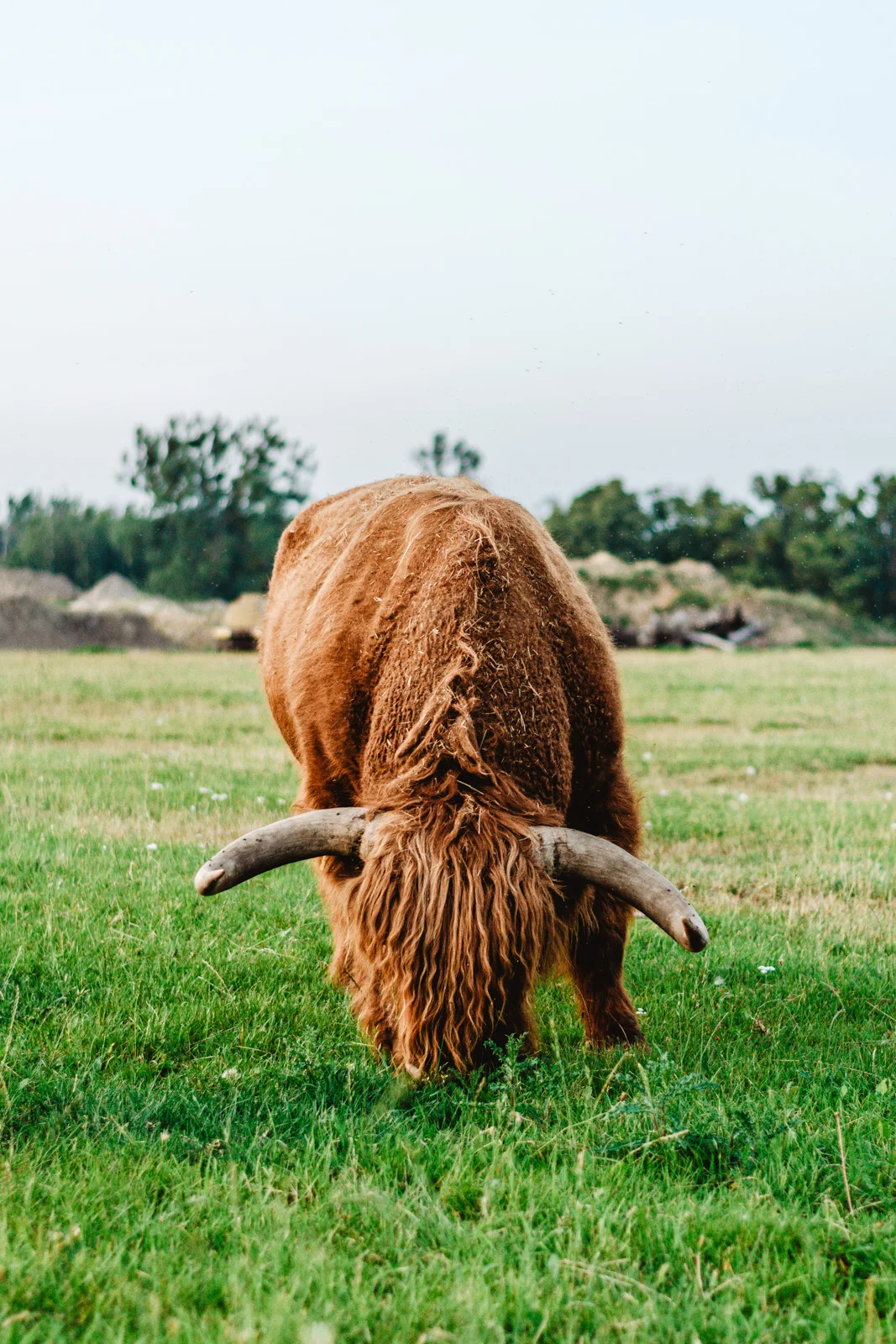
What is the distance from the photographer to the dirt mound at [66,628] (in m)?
30.7

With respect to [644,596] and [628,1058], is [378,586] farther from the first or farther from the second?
[644,596]

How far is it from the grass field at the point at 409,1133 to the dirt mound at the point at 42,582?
44.4m

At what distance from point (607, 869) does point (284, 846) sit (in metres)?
1.14

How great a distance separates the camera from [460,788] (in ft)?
12.6

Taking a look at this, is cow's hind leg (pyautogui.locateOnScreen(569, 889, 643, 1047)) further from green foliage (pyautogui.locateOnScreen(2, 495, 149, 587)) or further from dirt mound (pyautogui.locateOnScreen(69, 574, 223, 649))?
green foliage (pyautogui.locateOnScreen(2, 495, 149, 587))

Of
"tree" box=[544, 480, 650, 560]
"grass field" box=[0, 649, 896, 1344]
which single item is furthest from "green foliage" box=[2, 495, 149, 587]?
"grass field" box=[0, 649, 896, 1344]

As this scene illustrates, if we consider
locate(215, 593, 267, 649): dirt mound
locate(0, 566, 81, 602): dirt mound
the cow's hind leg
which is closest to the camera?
the cow's hind leg

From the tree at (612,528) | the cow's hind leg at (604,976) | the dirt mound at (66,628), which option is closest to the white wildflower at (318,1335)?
the cow's hind leg at (604,976)

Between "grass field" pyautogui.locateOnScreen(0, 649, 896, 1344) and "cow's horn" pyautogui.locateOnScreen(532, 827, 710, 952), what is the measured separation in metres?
0.60

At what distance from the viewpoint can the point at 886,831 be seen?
8.62 metres

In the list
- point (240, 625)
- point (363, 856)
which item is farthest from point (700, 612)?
point (363, 856)

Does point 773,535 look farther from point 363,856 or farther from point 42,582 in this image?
point 363,856

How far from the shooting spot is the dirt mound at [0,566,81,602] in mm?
48669

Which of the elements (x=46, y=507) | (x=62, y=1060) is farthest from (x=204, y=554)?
(x=62, y=1060)
